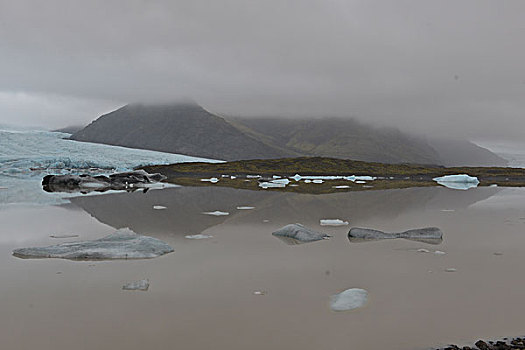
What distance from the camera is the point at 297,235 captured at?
10.8 meters

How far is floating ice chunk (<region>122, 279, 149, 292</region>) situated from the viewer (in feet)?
21.5

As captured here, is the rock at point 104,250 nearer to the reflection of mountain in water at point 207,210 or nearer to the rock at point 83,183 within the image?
the reflection of mountain in water at point 207,210

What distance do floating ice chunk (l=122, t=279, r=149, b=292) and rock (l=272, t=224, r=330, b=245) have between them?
445cm

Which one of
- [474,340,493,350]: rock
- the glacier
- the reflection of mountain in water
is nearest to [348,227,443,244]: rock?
the reflection of mountain in water

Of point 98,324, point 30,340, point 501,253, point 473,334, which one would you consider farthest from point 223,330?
point 501,253

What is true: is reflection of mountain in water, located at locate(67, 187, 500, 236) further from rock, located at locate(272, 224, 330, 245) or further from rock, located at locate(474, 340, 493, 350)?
rock, located at locate(474, 340, 493, 350)

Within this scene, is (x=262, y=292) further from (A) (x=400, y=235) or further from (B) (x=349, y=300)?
(A) (x=400, y=235)

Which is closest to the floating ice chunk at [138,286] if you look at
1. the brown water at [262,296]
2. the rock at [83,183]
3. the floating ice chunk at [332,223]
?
the brown water at [262,296]

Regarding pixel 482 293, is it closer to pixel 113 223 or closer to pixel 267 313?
pixel 267 313

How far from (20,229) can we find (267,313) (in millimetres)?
9494

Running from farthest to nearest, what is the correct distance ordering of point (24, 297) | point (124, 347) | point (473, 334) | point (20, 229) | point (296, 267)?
point (20, 229) < point (296, 267) < point (24, 297) < point (473, 334) < point (124, 347)

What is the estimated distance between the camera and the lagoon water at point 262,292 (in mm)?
4828

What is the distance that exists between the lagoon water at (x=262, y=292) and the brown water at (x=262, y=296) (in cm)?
2

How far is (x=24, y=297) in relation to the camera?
6.10 meters
